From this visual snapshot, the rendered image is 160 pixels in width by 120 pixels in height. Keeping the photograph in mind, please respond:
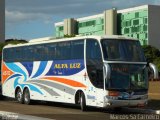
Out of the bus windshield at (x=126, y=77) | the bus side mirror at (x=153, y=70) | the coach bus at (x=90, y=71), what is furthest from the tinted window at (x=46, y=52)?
the bus side mirror at (x=153, y=70)

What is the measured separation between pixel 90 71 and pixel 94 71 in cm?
33

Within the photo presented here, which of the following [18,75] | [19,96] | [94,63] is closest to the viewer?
[94,63]

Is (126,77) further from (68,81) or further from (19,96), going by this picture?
(19,96)

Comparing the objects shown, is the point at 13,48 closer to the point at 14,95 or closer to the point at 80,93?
the point at 14,95

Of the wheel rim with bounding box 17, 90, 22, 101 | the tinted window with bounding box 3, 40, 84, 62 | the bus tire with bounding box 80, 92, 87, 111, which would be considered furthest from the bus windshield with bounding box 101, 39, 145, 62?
the wheel rim with bounding box 17, 90, 22, 101

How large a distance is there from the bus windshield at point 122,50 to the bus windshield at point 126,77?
1.20 ft

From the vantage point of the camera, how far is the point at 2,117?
53.1 feet

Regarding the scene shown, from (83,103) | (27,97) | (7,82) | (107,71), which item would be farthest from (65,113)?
(7,82)

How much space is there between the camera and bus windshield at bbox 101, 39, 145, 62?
23625 millimetres

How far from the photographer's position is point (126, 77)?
23531 millimetres

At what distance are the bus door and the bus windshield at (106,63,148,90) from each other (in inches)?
22.6

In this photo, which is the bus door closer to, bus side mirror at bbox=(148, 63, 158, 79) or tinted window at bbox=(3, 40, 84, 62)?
tinted window at bbox=(3, 40, 84, 62)

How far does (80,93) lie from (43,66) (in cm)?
431

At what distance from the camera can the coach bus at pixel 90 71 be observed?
23.4m
